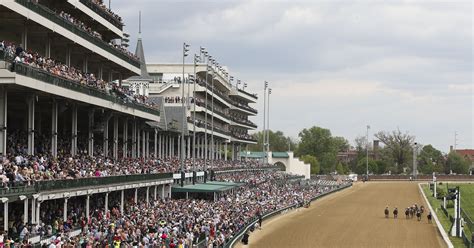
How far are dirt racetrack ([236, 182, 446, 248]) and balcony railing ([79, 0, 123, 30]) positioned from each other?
15.1 m

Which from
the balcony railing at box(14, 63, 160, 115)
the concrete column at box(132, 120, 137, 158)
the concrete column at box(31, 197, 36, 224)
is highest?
the balcony railing at box(14, 63, 160, 115)

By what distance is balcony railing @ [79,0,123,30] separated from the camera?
3984 cm

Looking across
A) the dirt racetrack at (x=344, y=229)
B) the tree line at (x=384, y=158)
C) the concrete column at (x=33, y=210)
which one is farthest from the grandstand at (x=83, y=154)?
the tree line at (x=384, y=158)

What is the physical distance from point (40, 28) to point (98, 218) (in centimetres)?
870

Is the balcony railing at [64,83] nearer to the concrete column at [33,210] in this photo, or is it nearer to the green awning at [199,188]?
the concrete column at [33,210]

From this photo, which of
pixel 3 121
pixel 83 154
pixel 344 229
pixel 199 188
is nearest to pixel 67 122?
pixel 83 154

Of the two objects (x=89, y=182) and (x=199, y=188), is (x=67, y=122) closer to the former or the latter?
(x=89, y=182)

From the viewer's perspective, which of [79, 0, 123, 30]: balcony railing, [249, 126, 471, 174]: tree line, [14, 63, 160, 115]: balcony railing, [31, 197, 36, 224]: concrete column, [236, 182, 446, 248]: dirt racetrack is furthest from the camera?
[249, 126, 471, 174]: tree line

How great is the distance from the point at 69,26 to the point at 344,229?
24790 millimetres

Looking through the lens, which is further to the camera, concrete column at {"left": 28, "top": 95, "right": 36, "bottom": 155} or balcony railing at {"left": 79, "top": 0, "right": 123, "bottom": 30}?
balcony railing at {"left": 79, "top": 0, "right": 123, "bottom": 30}

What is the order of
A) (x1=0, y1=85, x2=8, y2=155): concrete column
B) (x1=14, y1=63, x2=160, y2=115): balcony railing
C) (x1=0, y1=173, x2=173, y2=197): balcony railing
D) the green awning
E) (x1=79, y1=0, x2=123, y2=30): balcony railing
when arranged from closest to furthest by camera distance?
(x1=0, y1=173, x2=173, y2=197): balcony railing → (x1=14, y1=63, x2=160, y2=115): balcony railing → (x1=0, y1=85, x2=8, y2=155): concrete column → (x1=79, y1=0, x2=123, y2=30): balcony railing → the green awning

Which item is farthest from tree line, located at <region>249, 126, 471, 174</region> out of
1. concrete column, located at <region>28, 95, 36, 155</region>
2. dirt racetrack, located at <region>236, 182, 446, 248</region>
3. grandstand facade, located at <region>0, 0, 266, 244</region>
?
concrete column, located at <region>28, 95, 36, 155</region>

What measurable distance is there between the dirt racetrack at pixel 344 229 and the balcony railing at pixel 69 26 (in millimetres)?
13241

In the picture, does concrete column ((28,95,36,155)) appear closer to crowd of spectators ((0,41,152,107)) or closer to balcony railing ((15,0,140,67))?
crowd of spectators ((0,41,152,107))
